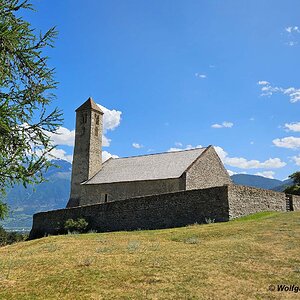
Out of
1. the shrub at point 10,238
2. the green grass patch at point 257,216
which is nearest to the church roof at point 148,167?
the green grass patch at point 257,216

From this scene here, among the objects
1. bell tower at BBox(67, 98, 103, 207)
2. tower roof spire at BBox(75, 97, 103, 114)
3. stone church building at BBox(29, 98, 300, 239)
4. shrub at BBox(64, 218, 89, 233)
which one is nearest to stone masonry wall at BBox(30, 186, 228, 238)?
stone church building at BBox(29, 98, 300, 239)

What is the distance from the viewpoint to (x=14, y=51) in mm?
9602

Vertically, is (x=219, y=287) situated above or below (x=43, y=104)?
below

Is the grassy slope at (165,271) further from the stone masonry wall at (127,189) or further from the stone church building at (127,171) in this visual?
the stone church building at (127,171)

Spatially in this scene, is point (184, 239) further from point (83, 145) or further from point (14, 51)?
point (83, 145)

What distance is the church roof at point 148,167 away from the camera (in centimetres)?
3382

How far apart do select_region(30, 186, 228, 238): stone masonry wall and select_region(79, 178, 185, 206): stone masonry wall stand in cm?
687

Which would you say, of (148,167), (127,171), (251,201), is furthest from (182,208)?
(127,171)

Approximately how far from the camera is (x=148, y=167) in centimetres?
3638

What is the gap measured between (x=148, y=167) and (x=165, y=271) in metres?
26.5

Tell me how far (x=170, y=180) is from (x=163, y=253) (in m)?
20.0

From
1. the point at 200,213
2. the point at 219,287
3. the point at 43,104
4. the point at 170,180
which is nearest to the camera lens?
the point at 219,287

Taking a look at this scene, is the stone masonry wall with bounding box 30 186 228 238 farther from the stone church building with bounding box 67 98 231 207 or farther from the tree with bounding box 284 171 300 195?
the tree with bounding box 284 171 300 195

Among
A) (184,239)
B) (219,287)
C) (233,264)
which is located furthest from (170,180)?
(219,287)
